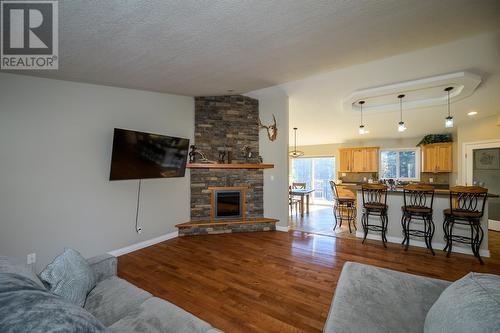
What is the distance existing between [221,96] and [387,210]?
3985 millimetres

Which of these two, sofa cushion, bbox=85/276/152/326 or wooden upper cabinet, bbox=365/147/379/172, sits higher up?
wooden upper cabinet, bbox=365/147/379/172

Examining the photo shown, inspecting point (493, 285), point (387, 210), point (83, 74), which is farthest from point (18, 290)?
point (387, 210)

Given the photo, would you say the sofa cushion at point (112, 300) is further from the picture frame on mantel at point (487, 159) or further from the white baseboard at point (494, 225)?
the picture frame on mantel at point (487, 159)

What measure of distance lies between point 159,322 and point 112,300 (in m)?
0.49

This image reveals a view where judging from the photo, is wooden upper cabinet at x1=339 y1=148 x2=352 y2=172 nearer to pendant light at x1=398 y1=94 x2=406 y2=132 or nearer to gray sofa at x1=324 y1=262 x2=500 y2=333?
pendant light at x1=398 y1=94 x2=406 y2=132

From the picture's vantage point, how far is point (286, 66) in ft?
9.93

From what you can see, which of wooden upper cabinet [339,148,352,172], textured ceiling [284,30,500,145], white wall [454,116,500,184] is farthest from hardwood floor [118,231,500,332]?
wooden upper cabinet [339,148,352,172]

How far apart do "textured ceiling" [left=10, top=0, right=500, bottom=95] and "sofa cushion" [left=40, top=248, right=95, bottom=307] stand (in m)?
1.96

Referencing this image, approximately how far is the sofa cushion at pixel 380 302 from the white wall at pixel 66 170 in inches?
132

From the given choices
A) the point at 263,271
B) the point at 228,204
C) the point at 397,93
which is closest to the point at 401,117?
the point at 397,93

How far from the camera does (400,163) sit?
23.8 ft

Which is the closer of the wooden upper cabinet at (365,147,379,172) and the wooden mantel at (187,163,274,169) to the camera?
the wooden mantel at (187,163,274,169)

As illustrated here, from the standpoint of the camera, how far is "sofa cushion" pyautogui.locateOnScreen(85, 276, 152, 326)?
54.5 inches

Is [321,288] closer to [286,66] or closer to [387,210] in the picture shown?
[387,210]
